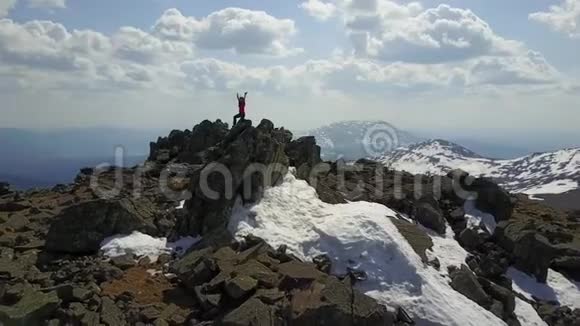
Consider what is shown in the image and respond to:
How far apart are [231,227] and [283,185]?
239 inches

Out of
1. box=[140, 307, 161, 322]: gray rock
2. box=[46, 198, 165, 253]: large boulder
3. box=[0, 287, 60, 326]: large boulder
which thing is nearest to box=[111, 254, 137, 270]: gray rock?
box=[46, 198, 165, 253]: large boulder

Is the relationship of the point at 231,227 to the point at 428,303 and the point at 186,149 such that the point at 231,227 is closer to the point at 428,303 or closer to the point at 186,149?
the point at 428,303

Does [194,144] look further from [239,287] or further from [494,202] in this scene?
[239,287]

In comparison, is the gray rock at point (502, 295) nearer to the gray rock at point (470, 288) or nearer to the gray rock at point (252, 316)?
the gray rock at point (470, 288)

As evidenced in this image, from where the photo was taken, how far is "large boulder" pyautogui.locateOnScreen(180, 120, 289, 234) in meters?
28.6

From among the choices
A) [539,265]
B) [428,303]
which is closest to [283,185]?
[428,303]

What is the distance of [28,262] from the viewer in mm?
25062

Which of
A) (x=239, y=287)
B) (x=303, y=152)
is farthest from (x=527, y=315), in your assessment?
(x=303, y=152)

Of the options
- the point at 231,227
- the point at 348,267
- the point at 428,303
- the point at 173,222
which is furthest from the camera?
the point at 173,222

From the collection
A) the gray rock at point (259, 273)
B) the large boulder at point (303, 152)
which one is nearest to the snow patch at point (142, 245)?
the gray rock at point (259, 273)

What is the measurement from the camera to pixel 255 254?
80.2ft

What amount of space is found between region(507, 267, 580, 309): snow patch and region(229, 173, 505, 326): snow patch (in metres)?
6.01

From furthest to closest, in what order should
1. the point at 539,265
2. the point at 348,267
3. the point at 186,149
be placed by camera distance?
the point at 186,149, the point at 539,265, the point at 348,267

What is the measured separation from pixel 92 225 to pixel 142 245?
10.8 ft
